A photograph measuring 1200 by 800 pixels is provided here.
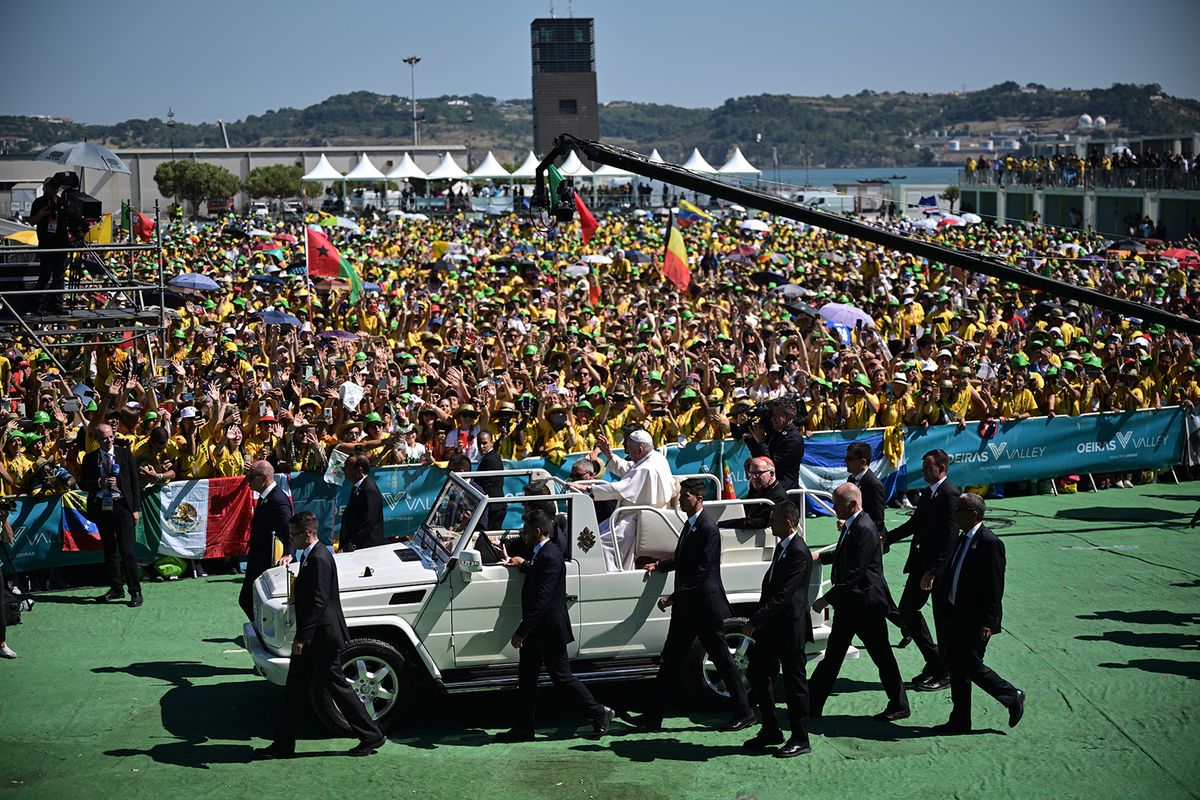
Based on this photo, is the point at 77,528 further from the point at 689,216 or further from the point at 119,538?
the point at 689,216

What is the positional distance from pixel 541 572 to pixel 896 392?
27.1 ft

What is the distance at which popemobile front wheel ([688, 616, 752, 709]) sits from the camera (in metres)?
8.95

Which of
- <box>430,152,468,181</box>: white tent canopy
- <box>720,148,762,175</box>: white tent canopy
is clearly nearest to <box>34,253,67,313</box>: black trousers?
<box>720,148,762,175</box>: white tent canopy

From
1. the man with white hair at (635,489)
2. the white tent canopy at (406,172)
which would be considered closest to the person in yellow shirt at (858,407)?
the man with white hair at (635,489)

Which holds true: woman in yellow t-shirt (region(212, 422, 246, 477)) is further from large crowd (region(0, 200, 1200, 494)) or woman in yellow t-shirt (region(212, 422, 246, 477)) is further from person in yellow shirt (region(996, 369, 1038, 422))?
person in yellow shirt (region(996, 369, 1038, 422))

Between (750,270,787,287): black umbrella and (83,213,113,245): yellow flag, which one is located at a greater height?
(83,213,113,245): yellow flag

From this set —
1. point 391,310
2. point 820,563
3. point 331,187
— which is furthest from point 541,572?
point 331,187

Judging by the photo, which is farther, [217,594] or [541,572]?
[217,594]

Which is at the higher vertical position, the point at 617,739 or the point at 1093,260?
the point at 1093,260

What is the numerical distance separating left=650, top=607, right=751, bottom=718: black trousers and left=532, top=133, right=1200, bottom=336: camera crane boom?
4677mm

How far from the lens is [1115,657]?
32.6 feet

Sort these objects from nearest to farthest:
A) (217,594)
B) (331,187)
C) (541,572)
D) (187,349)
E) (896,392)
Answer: (541,572) < (217,594) < (896,392) < (187,349) < (331,187)

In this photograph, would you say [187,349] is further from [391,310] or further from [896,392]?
[896,392]

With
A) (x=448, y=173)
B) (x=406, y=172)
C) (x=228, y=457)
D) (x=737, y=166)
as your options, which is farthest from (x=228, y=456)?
(x=737, y=166)
